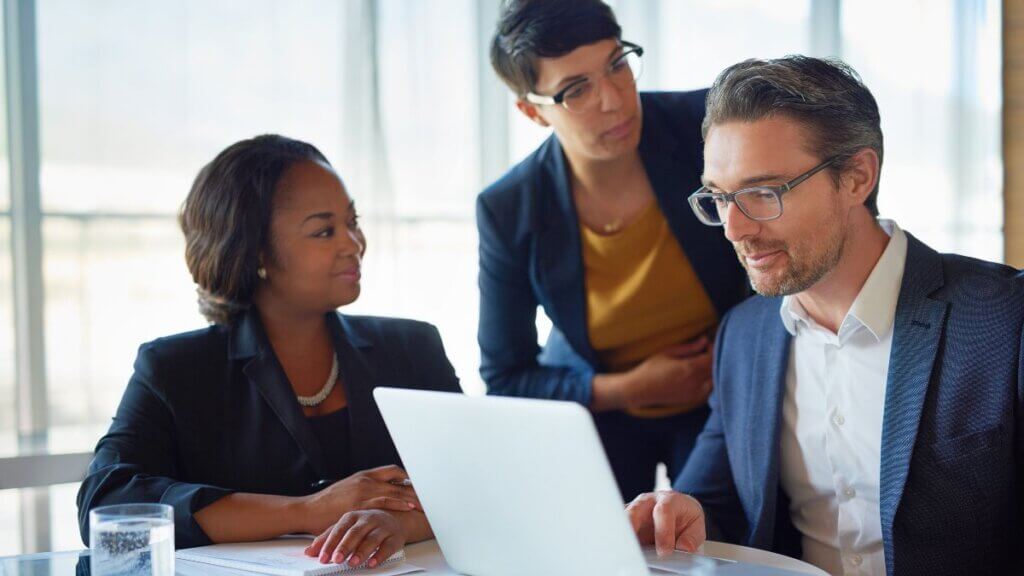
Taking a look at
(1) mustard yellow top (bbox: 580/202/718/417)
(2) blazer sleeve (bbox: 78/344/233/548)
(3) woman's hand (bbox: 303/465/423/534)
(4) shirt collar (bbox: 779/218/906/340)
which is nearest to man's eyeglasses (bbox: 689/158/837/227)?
(4) shirt collar (bbox: 779/218/906/340)

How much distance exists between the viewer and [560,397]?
2520mm

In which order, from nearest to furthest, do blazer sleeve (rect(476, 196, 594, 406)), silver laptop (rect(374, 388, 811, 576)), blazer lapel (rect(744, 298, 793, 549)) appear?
silver laptop (rect(374, 388, 811, 576)) < blazer lapel (rect(744, 298, 793, 549)) < blazer sleeve (rect(476, 196, 594, 406))

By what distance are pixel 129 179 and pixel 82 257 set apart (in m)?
0.26

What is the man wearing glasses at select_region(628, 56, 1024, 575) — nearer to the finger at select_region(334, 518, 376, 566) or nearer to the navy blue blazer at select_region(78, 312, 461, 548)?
the finger at select_region(334, 518, 376, 566)

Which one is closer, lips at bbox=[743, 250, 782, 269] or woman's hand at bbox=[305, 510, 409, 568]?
woman's hand at bbox=[305, 510, 409, 568]

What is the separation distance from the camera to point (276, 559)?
5.21 feet

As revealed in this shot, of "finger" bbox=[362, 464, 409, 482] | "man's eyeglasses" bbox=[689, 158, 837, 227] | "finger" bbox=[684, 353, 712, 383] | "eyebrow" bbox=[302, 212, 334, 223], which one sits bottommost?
"finger" bbox=[362, 464, 409, 482]

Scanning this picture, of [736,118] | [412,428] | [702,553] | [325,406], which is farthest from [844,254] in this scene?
[325,406]

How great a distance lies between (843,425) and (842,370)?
0.09 meters

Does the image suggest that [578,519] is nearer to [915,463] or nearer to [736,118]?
[915,463]

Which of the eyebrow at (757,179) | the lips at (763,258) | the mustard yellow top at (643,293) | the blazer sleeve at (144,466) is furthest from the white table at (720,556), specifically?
the mustard yellow top at (643,293)

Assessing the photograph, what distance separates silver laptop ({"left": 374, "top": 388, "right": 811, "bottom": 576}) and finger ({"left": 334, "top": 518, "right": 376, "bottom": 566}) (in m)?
0.12

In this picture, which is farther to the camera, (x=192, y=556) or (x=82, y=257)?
(x=82, y=257)

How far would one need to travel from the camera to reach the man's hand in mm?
1577
